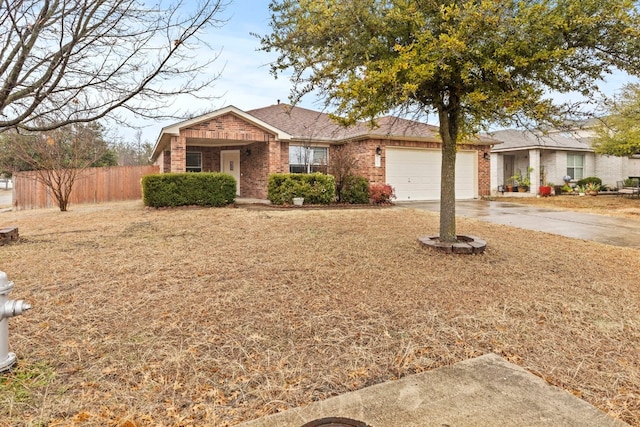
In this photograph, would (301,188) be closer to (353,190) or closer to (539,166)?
(353,190)

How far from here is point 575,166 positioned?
21.9 m

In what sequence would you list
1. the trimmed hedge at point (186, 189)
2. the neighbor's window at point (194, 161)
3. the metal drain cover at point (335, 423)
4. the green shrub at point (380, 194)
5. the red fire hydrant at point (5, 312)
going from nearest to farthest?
1. the metal drain cover at point (335, 423)
2. the red fire hydrant at point (5, 312)
3. the trimmed hedge at point (186, 189)
4. the green shrub at point (380, 194)
5. the neighbor's window at point (194, 161)

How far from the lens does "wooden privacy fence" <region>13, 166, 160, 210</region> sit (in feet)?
57.3

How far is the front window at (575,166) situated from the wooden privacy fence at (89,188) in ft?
72.8

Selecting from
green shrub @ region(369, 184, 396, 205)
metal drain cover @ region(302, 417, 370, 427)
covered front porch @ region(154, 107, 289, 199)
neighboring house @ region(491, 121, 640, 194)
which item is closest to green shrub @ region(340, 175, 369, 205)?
green shrub @ region(369, 184, 396, 205)

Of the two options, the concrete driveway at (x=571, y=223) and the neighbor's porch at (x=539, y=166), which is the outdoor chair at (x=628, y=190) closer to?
the neighbor's porch at (x=539, y=166)

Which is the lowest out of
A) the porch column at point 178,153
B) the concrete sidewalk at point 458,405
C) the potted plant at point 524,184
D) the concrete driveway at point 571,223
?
the concrete sidewalk at point 458,405

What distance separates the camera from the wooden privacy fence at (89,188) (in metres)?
17.5

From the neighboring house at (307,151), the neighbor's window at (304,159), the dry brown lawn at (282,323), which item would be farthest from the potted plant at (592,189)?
the dry brown lawn at (282,323)

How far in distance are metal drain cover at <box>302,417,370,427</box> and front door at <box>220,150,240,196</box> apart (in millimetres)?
16911

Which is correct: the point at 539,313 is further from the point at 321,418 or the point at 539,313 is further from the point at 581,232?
the point at 581,232

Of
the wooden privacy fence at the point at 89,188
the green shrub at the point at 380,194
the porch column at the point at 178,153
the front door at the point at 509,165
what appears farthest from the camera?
the front door at the point at 509,165

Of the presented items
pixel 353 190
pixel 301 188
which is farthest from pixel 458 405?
pixel 353 190

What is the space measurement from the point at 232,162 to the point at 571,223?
46.1 ft
